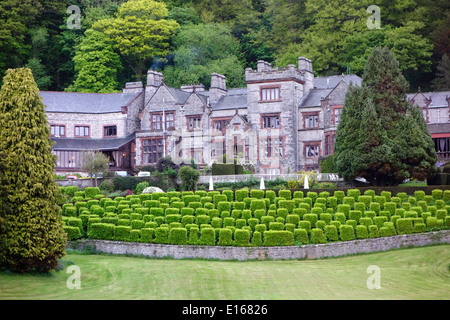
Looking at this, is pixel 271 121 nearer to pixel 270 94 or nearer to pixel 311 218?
pixel 270 94

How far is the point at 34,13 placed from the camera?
94.7m

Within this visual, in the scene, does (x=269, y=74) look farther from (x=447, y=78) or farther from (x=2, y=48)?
(x=2, y=48)

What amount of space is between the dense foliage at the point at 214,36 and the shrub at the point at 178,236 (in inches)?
A: 1763

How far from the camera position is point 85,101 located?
3243 inches

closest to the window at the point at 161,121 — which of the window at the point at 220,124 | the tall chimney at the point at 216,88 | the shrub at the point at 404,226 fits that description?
the tall chimney at the point at 216,88

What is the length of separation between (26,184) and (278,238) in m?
13.8

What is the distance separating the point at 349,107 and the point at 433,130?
17186mm

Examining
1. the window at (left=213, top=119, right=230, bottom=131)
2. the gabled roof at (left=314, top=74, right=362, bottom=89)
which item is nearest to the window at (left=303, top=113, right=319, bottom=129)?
the gabled roof at (left=314, top=74, right=362, bottom=89)

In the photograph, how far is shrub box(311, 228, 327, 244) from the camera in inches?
1711

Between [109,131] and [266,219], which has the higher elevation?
[109,131]

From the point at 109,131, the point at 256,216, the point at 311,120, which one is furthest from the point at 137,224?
the point at 109,131

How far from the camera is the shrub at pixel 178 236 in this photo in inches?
1719

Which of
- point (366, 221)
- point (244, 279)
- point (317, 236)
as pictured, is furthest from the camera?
point (366, 221)

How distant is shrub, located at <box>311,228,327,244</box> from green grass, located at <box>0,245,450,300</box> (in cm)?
168
